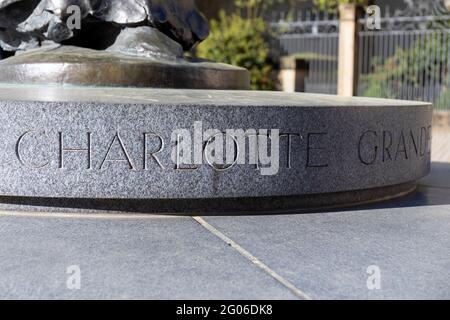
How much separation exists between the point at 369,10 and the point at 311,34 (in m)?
2.43

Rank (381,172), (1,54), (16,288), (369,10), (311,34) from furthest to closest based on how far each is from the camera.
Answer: (311,34), (369,10), (1,54), (381,172), (16,288)

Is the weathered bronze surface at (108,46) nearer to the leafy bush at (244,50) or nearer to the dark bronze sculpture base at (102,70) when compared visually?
the dark bronze sculpture base at (102,70)

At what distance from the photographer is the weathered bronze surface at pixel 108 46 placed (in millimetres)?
6090

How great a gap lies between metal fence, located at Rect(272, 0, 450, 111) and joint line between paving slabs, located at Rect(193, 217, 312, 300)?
1399 centimetres

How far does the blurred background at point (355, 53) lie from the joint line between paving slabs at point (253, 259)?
12.1 metres

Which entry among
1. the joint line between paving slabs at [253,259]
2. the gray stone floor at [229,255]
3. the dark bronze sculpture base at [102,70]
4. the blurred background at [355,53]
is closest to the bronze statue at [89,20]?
the dark bronze sculpture base at [102,70]

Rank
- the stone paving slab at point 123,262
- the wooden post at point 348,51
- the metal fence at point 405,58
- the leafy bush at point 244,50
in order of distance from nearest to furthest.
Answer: the stone paving slab at point 123,262 < the wooden post at point 348,51 < the metal fence at point 405,58 < the leafy bush at point 244,50

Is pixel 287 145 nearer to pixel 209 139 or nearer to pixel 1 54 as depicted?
pixel 209 139

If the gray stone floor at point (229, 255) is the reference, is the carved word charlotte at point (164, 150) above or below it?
above

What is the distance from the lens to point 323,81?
20297 millimetres

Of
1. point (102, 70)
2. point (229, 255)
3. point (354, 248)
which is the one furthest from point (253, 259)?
point (102, 70)

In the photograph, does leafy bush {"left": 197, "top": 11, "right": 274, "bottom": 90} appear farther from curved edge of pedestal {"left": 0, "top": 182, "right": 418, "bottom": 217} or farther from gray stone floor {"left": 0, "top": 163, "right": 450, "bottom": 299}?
gray stone floor {"left": 0, "top": 163, "right": 450, "bottom": 299}

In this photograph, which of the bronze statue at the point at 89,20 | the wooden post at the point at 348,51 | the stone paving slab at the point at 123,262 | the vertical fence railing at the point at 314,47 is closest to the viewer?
the stone paving slab at the point at 123,262
